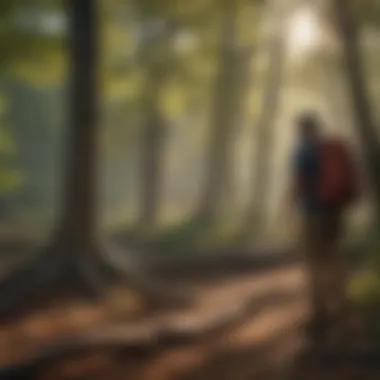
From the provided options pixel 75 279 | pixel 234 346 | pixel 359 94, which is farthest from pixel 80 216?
pixel 359 94

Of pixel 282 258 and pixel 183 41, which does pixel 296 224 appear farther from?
pixel 183 41

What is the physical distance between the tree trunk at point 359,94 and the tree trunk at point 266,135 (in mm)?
142

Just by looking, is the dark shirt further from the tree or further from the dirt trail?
the tree

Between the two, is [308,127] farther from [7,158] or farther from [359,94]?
[7,158]

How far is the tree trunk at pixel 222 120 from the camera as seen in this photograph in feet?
5.97

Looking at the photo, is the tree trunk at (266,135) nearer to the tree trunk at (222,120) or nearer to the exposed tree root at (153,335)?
the tree trunk at (222,120)

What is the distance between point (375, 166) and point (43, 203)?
74cm

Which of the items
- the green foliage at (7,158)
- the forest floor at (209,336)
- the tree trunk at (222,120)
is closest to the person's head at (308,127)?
the tree trunk at (222,120)

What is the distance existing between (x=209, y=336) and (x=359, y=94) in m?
0.64

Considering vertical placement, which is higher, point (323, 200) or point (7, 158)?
point (7, 158)

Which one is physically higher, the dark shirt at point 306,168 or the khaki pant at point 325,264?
the dark shirt at point 306,168

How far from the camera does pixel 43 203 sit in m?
1.82

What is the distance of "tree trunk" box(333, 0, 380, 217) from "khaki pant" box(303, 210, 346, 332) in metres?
0.11

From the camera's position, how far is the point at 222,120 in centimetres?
183
